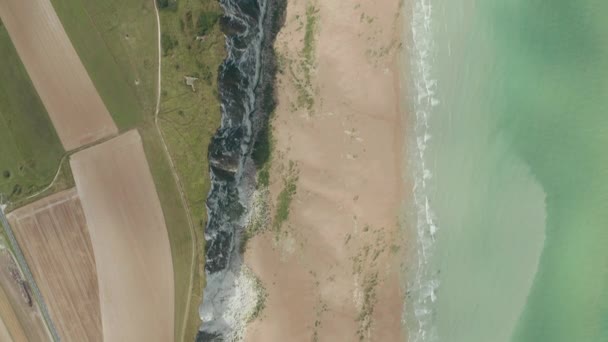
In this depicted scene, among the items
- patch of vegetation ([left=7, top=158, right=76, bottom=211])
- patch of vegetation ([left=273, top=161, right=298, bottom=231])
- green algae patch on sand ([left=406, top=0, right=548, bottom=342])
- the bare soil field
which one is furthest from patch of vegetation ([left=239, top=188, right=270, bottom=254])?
the bare soil field

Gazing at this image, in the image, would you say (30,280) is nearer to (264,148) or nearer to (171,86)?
(171,86)

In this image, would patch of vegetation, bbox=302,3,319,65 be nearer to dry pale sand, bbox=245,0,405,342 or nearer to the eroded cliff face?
dry pale sand, bbox=245,0,405,342

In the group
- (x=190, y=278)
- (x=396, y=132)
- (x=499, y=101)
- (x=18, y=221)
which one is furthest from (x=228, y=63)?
(x=18, y=221)

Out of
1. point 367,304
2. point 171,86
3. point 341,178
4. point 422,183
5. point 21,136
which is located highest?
point 171,86

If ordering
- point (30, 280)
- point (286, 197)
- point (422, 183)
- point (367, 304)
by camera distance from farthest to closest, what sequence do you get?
point (30, 280) < point (286, 197) < point (367, 304) < point (422, 183)

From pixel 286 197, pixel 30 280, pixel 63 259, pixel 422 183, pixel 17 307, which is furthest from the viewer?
pixel 17 307

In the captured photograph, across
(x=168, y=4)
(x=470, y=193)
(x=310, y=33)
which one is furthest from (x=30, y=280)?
(x=470, y=193)
